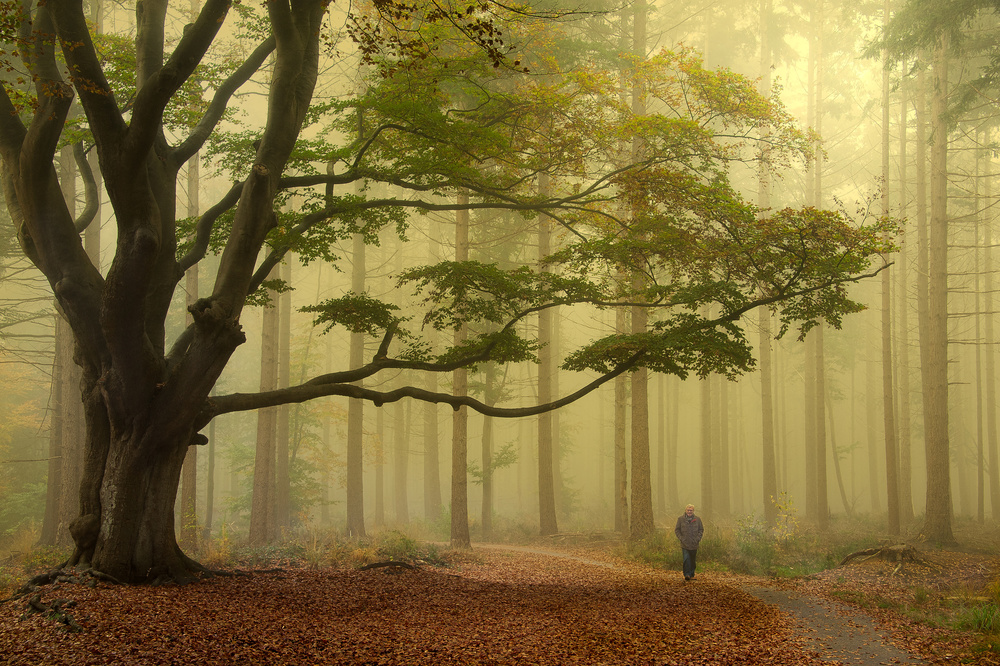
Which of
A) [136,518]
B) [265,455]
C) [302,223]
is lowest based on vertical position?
[265,455]

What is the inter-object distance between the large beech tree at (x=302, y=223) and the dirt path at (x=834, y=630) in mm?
3821

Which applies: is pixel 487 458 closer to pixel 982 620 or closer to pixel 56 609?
pixel 982 620

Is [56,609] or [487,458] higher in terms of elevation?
[56,609]

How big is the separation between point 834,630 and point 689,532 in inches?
166

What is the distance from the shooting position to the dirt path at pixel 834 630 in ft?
22.1

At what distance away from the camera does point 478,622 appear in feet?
24.3

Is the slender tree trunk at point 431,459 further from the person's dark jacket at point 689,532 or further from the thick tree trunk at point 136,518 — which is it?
the thick tree trunk at point 136,518

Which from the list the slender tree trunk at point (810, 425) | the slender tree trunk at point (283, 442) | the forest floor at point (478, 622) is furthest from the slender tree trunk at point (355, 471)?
the slender tree trunk at point (810, 425)

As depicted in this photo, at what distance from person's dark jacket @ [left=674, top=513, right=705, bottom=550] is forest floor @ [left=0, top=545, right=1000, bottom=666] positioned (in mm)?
887

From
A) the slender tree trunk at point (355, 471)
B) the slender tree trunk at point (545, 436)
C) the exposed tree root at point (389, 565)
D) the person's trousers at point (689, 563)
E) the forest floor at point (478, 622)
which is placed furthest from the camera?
the slender tree trunk at point (545, 436)

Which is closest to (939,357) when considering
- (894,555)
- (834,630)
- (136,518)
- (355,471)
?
(894,555)

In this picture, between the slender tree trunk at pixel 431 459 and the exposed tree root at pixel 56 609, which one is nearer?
the exposed tree root at pixel 56 609

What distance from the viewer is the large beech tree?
24.6 feet

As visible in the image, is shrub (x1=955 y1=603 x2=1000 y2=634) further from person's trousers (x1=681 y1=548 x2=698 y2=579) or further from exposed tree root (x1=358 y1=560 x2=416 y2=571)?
exposed tree root (x1=358 y1=560 x2=416 y2=571)
